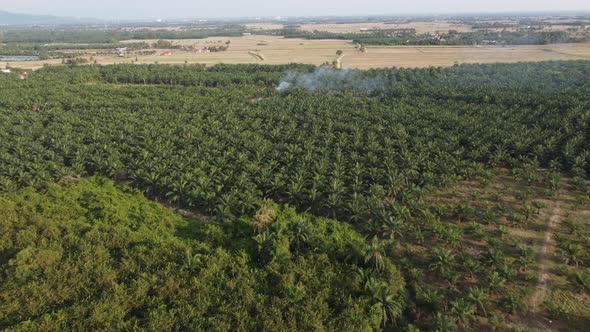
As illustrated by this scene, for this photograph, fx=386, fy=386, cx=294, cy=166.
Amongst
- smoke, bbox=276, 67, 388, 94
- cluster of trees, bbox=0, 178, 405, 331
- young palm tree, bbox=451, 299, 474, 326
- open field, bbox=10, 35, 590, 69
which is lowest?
young palm tree, bbox=451, 299, 474, 326

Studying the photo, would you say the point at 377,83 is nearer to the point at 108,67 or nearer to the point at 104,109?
the point at 104,109

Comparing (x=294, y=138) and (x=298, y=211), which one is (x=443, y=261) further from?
(x=294, y=138)

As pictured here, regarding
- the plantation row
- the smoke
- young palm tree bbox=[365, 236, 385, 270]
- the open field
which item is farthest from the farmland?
the open field

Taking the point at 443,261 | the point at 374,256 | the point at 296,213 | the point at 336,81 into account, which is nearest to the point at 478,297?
the point at 443,261

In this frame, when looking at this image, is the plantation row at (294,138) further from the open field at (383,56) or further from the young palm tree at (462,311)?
the open field at (383,56)

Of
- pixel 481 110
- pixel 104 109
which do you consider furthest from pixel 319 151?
pixel 104 109

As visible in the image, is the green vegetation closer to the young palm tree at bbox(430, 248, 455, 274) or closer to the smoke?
the young palm tree at bbox(430, 248, 455, 274)
